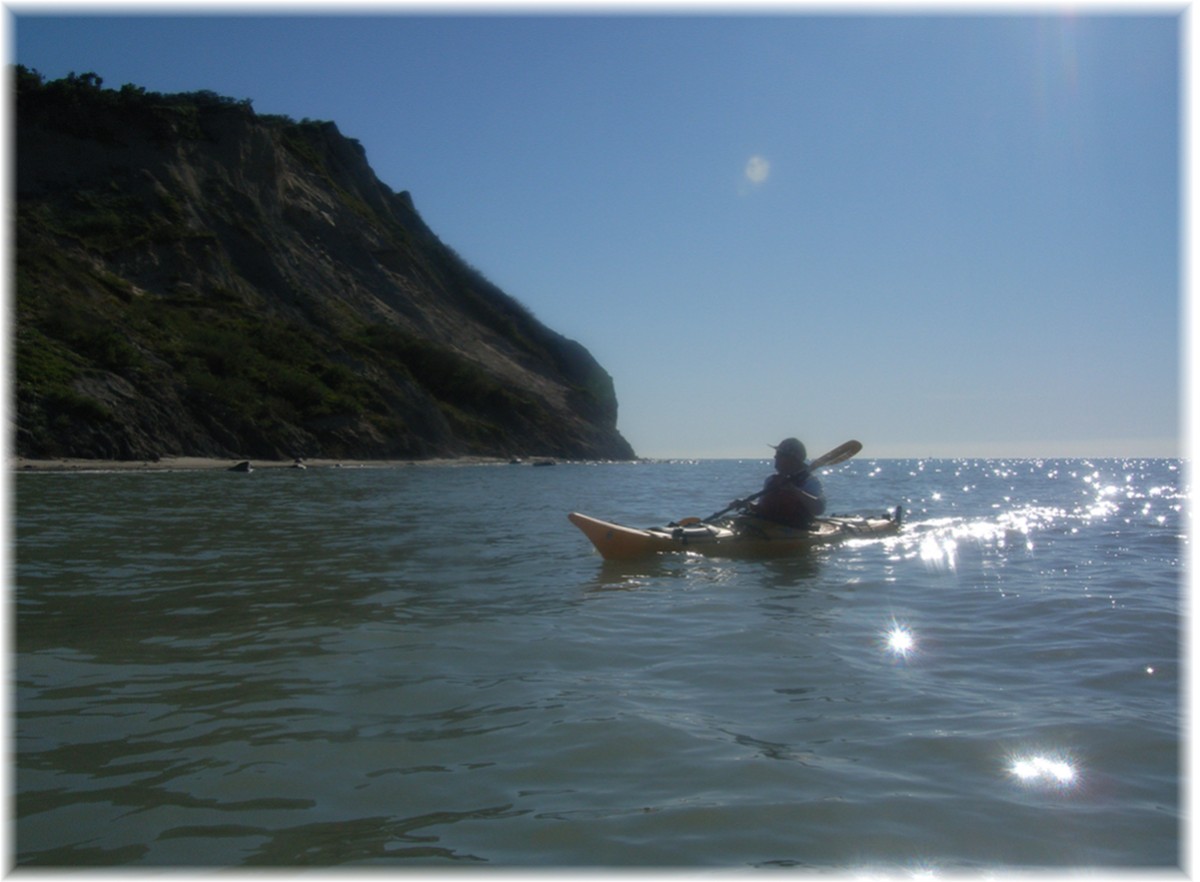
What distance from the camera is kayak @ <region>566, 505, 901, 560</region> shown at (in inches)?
373

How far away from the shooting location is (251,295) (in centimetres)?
4547

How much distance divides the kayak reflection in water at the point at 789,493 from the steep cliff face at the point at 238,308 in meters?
24.0

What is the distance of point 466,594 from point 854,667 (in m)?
3.34

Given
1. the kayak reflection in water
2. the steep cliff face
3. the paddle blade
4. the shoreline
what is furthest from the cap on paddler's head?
the steep cliff face

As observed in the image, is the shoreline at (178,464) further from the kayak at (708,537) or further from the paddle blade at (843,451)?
the paddle blade at (843,451)

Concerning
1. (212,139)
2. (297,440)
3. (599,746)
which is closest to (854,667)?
(599,746)

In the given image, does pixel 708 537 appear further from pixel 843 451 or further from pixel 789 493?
pixel 843 451

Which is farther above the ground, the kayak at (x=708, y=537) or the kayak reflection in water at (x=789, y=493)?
the kayak reflection in water at (x=789, y=493)

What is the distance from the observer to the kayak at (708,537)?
9.47m

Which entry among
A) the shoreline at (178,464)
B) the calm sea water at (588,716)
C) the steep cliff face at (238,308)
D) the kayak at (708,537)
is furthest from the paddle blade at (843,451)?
the steep cliff face at (238,308)

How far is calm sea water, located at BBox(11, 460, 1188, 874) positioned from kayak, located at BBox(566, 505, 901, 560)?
2.64 feet

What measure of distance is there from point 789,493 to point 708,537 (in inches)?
48.1

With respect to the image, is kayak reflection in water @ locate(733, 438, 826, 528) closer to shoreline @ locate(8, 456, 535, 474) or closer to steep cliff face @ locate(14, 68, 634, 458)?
shoreline @ locate(8, 456, 535, 474)

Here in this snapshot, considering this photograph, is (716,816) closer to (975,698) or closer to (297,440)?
(975,698)
